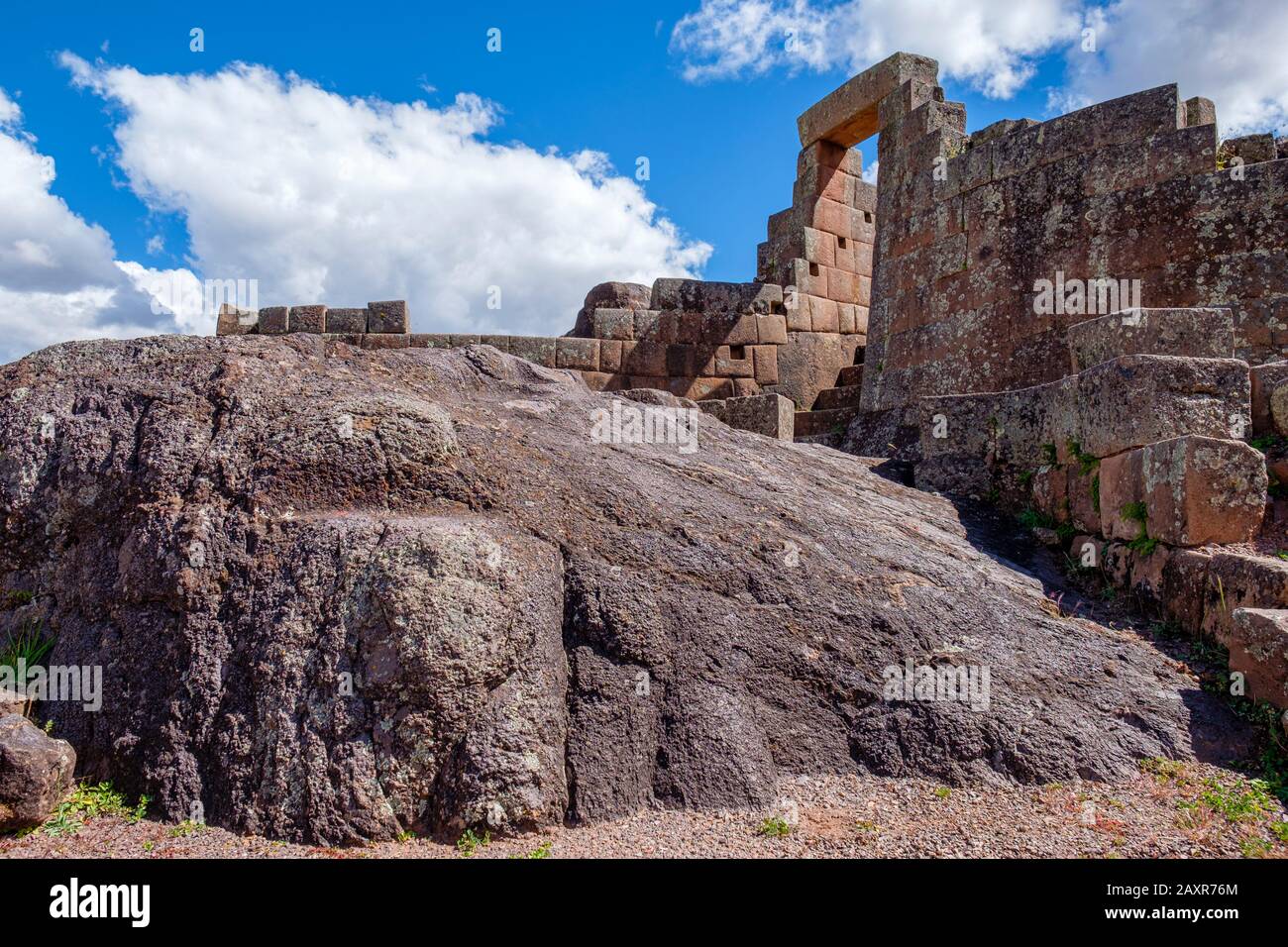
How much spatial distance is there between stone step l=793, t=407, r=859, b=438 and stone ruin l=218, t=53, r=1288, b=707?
0.02m

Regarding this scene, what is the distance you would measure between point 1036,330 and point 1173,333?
2746 mm

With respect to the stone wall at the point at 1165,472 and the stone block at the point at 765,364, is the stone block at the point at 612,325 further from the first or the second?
the stone wall at the point at 1165,472

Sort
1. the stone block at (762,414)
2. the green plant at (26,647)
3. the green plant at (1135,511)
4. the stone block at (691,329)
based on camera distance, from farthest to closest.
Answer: the stone block at (691,329)
the stone block at (762,414)
the green plant at (1135,511)
the green plant at (26,647)

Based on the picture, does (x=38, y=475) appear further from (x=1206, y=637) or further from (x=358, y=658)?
(x=1206, y=637)

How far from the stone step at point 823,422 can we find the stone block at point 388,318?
15.8 ft

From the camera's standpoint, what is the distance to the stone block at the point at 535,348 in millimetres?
10625

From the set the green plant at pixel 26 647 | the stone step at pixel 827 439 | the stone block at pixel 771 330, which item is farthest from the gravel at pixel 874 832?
the stone block at pixel 771 330

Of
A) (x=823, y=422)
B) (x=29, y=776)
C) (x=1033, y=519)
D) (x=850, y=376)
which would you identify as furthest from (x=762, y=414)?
(x=29, y=776)

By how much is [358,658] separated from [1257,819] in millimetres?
3464

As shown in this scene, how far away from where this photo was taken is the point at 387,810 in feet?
10.6

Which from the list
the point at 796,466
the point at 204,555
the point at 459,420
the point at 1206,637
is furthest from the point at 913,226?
the point at 204,555

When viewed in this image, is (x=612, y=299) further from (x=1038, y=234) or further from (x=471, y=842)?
(x=471, y=842)

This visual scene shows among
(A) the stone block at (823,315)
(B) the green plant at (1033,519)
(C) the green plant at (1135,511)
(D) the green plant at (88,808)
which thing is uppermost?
(A) the stone block at (823,315)

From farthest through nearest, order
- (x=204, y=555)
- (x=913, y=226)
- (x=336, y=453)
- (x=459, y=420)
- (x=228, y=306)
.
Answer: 1. (x=228, y=306)
2. (x=913, y=226)
3. (x=459, y=420)
4. (x=336, y=453)
5. (x=204, y=555)
